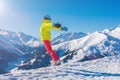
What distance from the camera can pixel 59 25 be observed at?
24.9 metres

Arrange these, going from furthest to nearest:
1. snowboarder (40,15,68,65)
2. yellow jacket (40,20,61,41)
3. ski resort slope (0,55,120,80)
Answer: yellow jacket (40,20,61,41) → snowboarder (40,15,68,65) → ski resort slope (0,55,120,80)

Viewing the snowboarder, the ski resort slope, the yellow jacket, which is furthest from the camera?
the yellow jacket

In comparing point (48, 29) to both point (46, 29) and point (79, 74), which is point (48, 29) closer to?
point (46, 29)

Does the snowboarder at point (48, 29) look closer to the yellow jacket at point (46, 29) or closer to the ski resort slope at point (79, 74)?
the yellow jacket at point (46, 29)

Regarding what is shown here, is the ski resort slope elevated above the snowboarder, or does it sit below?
below

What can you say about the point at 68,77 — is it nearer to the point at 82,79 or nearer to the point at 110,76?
the point at 82,79

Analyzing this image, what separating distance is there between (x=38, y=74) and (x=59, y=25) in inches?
248

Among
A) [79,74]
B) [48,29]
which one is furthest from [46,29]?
[79,74]

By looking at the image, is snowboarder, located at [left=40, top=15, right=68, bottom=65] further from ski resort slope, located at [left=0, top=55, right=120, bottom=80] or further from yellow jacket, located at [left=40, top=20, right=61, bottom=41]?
ski resort slope, located at [left=0, top=55, right=120, bottom=80]

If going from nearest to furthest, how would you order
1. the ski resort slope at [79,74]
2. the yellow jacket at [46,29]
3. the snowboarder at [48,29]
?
the ski resort slope at [79,74]
the snowboarder at [48,29]
the yellow jacket at [46,29]

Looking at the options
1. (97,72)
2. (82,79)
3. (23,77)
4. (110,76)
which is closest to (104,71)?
(97,72)

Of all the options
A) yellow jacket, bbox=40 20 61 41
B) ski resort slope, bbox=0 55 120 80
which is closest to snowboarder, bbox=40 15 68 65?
yellow jacket, bbox=40 20 61 41

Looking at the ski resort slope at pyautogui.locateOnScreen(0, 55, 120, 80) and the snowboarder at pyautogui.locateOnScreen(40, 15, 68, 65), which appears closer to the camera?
the ski resort slope at pyautogui.locateOnScreen(0, 55, 120, 80)

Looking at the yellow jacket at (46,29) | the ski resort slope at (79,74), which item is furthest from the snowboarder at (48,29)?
the ski resort slope at (79,74)
